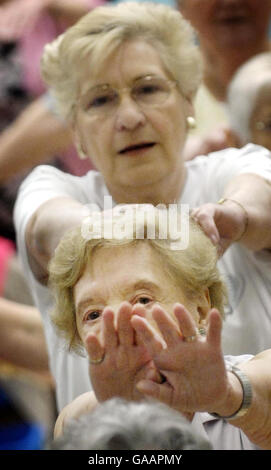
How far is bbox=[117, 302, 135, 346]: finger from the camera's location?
2.89 feet

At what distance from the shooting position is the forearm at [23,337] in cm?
168

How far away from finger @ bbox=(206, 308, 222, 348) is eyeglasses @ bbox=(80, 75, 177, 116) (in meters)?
0.46

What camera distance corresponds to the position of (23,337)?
5.52ft

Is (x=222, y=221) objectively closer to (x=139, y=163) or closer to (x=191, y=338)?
(x=139, y=163)

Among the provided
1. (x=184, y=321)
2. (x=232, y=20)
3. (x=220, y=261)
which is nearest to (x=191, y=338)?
(x=184, y=321)

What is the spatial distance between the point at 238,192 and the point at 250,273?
112 millimetres

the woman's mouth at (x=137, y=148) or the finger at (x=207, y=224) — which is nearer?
the finger at (x=207, y=224)

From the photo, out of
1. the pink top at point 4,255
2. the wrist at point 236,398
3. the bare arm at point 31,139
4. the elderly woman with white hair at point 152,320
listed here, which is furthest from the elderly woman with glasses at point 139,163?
the pink top at point 4,255

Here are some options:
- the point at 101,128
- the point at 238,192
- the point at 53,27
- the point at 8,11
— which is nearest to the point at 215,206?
the point at 238,192

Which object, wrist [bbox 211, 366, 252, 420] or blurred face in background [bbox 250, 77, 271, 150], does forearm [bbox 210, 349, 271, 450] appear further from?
blurred face in background [bbox 250, 77, 271, 150]

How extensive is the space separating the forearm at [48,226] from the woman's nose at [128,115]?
118 mm

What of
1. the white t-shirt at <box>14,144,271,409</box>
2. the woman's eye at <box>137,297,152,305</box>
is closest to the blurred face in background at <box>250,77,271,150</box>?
the white t-shirt at <box>14,144,271,409</box>

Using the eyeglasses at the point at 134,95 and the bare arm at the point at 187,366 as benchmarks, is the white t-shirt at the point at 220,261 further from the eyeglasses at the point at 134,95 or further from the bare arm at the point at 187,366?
the bare arm at the point at 187,366

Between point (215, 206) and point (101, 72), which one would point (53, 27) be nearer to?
point (101, 72)
